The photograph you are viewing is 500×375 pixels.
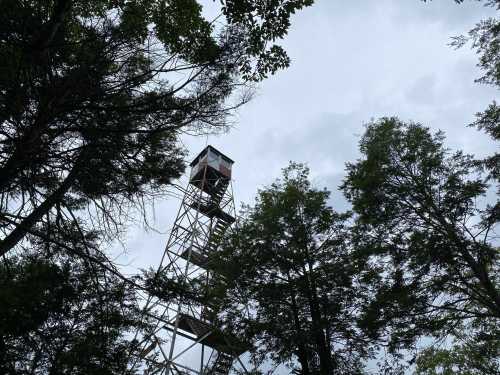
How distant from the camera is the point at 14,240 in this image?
4.64 m

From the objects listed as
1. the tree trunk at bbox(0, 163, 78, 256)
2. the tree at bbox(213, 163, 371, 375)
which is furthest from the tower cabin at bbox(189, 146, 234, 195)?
the tree trunk at bbox(0, 163, 78, 256)

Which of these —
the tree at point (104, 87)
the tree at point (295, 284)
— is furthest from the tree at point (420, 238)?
the tree at point (104, 87)

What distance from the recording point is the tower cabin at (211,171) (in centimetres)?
1853

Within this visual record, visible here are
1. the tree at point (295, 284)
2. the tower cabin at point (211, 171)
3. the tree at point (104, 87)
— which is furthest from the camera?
the tower cabin at point (211, 171)

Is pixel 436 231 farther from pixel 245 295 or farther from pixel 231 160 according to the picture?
pixel 231 160

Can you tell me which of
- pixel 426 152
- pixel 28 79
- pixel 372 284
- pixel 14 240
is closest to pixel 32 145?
pixel 28 79

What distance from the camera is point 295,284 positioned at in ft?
30.4

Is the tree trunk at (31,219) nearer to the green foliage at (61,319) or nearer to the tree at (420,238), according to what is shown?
the green foliage at (61,319)

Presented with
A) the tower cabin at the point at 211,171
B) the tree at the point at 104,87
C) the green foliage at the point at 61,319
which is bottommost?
the green foliage at the point at 61,319

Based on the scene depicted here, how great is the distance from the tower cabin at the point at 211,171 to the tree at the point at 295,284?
24.3 ft

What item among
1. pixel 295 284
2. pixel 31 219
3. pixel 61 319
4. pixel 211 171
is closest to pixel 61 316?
pixel 61 319

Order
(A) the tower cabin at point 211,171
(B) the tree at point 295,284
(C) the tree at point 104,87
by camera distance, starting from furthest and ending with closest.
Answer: (A) the tower cabin at point 211,171 < (B) the tree at point 295,284 < (C) the tree at point 104,87

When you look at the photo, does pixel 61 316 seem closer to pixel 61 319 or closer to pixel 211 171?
pixel 61 319

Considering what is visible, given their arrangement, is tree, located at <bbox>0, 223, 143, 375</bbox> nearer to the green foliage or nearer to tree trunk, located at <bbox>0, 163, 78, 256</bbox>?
the green foliage
